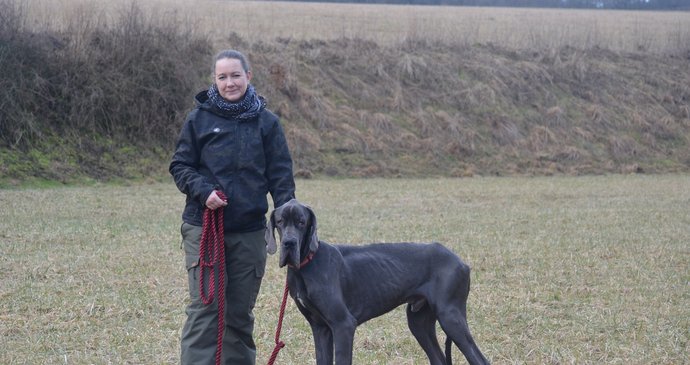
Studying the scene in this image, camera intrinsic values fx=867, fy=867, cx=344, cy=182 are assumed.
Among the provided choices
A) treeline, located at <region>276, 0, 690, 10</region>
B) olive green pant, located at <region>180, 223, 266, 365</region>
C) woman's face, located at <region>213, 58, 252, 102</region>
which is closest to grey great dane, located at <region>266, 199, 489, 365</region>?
olive green pant, located at <region>180, 223, 266, 365</region>

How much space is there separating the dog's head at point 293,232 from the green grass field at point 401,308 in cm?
175

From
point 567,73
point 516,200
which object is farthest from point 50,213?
point 567,73

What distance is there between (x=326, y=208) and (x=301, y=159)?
7.77m

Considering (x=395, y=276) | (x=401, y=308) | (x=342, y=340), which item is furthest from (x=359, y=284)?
(x=401, y=308)

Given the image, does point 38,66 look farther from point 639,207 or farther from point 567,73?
point 567,73

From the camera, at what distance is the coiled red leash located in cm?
510

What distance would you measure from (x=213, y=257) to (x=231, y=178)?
1.58 ft

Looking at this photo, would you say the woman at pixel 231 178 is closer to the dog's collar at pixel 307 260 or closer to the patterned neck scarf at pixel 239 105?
the patterned neck scarf at pixel 239 105

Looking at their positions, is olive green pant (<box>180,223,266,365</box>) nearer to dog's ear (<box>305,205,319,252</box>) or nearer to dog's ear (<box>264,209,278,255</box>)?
dog's ear (<box>264,209,278,255</box>)

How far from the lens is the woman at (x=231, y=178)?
16.9 feet

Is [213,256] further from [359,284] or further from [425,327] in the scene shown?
[425,327]

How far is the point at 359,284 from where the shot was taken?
510 centimetres

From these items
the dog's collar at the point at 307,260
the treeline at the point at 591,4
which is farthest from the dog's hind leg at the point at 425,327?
the treeline at the point at 591,4

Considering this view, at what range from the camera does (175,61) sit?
24.0m
